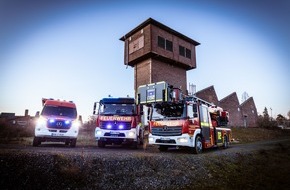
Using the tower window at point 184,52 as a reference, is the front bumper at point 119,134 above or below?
below

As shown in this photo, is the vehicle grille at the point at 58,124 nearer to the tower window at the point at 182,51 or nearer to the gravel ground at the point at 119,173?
the gravel ground at the point at 119,173

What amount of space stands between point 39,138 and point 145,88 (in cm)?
698

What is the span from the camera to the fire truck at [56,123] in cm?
1177

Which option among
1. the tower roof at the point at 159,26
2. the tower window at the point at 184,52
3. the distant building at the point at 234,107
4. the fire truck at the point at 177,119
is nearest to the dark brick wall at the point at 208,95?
the distant building at the point at 234,107

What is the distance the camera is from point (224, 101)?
36.2 m

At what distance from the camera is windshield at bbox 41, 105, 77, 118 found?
1252 centimetres

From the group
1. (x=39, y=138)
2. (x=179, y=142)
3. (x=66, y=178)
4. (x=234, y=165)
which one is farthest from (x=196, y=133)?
(x=39, y=138)

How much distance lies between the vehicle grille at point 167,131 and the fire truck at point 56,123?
4.66m

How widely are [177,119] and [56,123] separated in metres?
6.73

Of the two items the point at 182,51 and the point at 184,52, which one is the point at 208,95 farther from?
the point at 182,51

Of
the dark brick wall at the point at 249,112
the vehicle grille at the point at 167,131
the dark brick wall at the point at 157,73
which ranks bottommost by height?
the vehicle grille at the point at 167,131

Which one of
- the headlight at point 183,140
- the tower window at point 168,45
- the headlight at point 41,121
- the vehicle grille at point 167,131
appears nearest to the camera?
the headlight at point 183,140

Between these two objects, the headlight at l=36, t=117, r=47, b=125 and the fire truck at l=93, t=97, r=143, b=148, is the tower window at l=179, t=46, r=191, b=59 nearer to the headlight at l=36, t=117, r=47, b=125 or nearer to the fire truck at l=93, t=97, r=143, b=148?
the fire truck at l=93, t=97, r=143, b=148

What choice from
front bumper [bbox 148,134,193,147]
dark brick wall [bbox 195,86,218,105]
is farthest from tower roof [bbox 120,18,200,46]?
front bumper [bbox 148,134,193,147]
